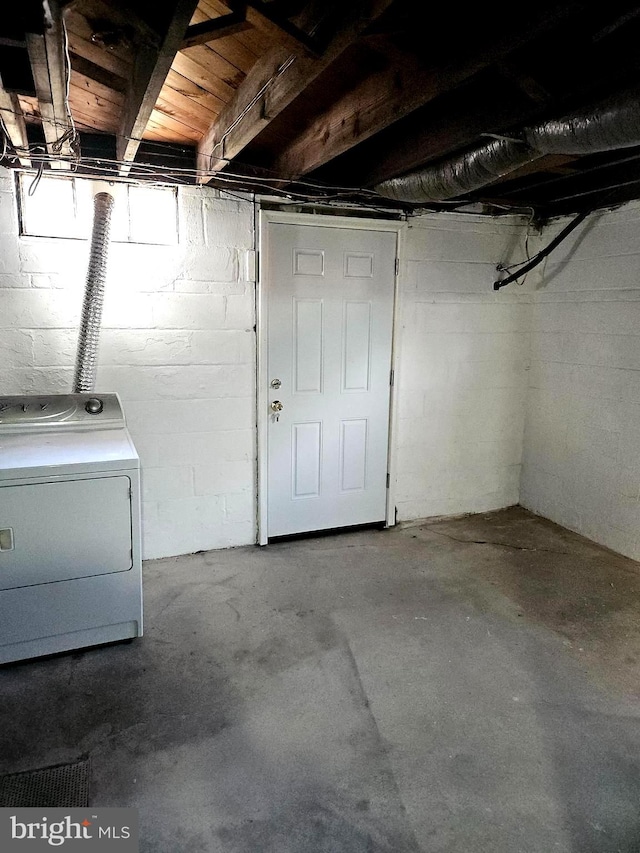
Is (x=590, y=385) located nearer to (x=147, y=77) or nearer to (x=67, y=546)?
(x=147, y=77)

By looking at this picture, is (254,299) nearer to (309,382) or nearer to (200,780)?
(309,382)

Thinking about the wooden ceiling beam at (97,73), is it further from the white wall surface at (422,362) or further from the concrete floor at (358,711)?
the concrete floor at (358,711)

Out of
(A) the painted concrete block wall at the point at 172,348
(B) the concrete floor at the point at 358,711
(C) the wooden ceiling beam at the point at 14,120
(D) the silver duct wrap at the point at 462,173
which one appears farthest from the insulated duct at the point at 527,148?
(B) the concrete floor at the point at 358,711

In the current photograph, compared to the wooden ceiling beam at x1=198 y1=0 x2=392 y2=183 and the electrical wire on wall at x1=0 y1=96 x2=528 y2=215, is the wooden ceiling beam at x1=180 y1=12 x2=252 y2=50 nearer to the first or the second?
the wooden ceiling beam at x1=198 y1=0 x2=392 y2=183

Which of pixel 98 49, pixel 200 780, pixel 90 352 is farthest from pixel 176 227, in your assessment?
pixel 200 780

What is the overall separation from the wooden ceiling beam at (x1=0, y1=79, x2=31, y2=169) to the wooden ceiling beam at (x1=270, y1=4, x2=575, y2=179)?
1247 millimetres

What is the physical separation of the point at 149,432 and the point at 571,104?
8.44 ft

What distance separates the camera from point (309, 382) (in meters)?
3.46

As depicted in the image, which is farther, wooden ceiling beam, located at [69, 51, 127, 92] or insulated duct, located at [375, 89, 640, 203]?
wooden ceiling beam, located at [69, 51, 127, 92]

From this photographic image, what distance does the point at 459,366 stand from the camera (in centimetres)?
388

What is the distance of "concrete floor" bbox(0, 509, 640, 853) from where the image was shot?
1639mm

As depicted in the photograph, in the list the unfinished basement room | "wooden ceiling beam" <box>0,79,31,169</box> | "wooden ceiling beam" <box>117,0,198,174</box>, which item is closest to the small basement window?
the unfinished basement room

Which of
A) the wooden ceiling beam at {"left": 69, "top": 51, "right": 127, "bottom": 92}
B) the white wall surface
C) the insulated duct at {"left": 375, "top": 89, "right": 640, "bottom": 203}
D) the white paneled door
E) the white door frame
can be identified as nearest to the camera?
the insulated duct at {"left": 375, "top": 89, "right": 640, "bottom": 203}

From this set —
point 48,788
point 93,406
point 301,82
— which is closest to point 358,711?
point 48,788
